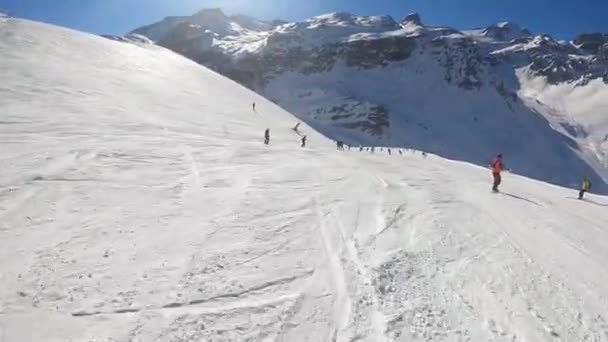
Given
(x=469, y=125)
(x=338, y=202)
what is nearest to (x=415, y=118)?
(x=469, y=125)

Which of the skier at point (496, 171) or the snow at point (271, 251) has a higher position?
the skier at point (496, 171)

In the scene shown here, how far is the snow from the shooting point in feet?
21.3

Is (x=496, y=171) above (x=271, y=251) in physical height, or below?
above

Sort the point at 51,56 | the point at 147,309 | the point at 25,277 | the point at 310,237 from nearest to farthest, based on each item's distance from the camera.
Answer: the point at 147,309 < the point at 25,277 < the point at 310,237 < the point at 51,56

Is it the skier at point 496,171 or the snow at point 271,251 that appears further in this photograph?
the skier at point 496,171

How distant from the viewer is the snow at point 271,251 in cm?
650

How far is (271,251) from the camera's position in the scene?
28.4 feet

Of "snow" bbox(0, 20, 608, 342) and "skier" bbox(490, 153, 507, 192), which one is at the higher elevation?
"skier" bbox(490, 153, 507, 192)

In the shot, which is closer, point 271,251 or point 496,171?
point 271,251

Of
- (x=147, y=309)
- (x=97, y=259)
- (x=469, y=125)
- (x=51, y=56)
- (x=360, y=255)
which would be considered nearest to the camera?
(x=147, y=309)

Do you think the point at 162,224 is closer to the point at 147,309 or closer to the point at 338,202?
the point at 147,309

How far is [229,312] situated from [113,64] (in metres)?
40.2

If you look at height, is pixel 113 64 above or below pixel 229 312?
above

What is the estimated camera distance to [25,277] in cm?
694
